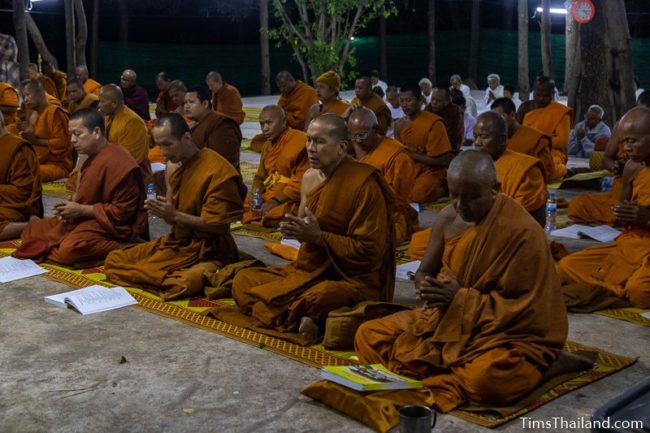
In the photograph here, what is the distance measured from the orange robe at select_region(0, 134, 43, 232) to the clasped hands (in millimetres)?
3838

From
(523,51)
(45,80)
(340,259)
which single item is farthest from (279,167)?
(523,51)

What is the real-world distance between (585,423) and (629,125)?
3.09 metres

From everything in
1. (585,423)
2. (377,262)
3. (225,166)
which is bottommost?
(585,423)

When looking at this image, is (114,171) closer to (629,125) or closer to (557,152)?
(629,125)

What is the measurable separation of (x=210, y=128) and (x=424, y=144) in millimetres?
2503

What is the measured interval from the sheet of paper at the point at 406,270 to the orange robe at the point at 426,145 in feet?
9.52

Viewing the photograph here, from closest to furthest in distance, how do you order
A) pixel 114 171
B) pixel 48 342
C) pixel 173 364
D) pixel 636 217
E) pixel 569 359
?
pixel 569 359, pixel 173 364, pixel 48 342, pixel 636 217, pixel 114 171

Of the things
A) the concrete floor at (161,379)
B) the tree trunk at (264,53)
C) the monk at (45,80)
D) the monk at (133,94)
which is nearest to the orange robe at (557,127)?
the concrete floor at (161,379)

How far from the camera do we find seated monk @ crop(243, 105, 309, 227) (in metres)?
9.46

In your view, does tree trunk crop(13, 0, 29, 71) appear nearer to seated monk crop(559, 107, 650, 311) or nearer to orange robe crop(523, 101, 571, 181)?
orange robe crop(523, 101, 571, 181)

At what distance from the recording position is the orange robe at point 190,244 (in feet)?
22.9

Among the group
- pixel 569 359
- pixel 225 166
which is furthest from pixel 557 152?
pixel 569 359

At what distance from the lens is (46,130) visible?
1159cm

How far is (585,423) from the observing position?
4500 millimetres
